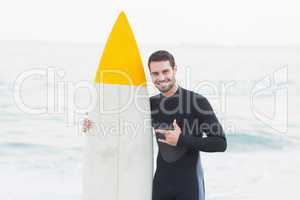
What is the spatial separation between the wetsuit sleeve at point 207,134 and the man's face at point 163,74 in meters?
0.16

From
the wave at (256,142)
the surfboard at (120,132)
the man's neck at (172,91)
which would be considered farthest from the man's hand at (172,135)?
the wave at (256,142)

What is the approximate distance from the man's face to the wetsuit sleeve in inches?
6.5

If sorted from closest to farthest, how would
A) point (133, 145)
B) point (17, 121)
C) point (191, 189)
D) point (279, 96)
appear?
point (191, 189) < point (133, 145) < point (279, 96) < point (17, 121)

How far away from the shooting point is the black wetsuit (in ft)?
7.27

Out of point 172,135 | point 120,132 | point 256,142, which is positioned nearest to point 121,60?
point 120,132

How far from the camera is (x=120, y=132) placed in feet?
8.47

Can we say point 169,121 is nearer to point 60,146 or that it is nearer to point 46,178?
point 46,178

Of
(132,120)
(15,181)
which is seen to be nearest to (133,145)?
(132,120)

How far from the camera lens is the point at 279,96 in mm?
7660

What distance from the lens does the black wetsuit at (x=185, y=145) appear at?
2.21 metres

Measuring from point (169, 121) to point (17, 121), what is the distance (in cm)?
636

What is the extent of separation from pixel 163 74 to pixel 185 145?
Answer: 0.37 meters

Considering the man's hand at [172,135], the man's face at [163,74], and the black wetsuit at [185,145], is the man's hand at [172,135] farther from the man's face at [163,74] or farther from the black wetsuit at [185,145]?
the man's face at [163,74]

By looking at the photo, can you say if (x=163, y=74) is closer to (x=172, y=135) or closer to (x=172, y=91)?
(x=172, y=91)
